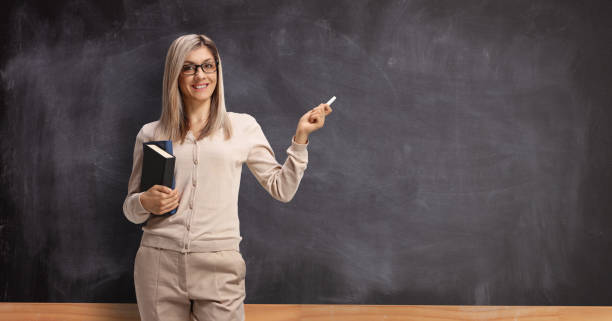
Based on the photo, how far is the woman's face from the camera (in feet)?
6.00

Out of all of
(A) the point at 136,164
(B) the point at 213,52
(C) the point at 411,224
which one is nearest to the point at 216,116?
(B) the point at 213,52

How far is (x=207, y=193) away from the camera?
179 centimetres

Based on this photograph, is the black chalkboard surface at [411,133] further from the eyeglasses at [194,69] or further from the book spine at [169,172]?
the book spine at [169,172]

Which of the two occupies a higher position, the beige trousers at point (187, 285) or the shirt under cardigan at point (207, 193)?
the shirt under cardigan at point (207, 193)

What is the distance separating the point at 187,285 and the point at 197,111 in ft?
2.02

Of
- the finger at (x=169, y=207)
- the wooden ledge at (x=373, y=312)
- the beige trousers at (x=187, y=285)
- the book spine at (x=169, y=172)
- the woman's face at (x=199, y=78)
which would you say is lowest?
the wooden ledge at (x=373, y=312)

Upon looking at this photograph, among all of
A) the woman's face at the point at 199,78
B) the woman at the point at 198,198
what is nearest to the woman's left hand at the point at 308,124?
the woman at the point at 198,198

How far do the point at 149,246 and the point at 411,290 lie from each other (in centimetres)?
120

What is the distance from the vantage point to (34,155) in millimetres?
2422

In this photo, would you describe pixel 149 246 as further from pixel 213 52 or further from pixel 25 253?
pixel 25 253

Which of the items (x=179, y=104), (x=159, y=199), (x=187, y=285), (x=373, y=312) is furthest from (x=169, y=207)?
(x=373, y=312)

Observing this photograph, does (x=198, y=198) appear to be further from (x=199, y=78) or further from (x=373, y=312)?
(x=373, y=312)

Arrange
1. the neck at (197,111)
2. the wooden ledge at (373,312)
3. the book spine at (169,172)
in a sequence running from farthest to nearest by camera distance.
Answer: the wooden ledge at (373,312)
the neck at (197,111)
the book spine at (169,172)

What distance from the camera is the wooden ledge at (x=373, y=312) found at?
2.35m
